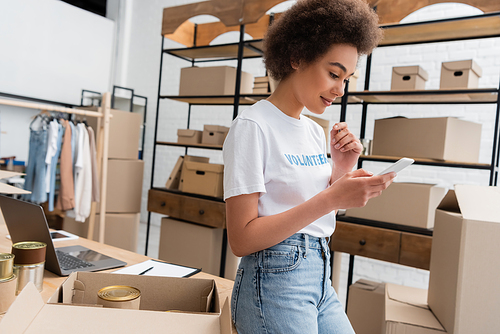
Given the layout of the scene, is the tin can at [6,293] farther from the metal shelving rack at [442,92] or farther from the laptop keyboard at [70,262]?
the metal shelving rack at [442,92]

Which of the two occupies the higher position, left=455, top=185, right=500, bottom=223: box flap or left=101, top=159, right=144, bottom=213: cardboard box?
left=455, top=185, right=500, bottom=223: box flap

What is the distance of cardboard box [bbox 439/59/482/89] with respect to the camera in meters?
2.17

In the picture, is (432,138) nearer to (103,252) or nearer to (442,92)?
(442,92)

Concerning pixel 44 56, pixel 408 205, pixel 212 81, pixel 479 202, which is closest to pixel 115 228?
pixel 212 81

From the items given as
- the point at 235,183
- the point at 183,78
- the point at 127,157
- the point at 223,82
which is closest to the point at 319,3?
the point at 235,183

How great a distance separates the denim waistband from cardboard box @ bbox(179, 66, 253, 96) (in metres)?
2.30

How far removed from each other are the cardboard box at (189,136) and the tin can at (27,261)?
97.3 inches

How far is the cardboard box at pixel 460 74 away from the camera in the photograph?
2172mm

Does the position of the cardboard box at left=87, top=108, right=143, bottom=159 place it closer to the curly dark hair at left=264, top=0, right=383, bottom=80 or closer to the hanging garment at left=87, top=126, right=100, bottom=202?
the hanging garment at left=87, top=126, right=100, bottom=202

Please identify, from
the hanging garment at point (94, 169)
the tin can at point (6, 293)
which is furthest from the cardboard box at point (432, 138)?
the hanging garment at point (94, 169)

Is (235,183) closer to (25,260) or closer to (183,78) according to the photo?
(25,260)

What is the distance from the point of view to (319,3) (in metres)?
0.97

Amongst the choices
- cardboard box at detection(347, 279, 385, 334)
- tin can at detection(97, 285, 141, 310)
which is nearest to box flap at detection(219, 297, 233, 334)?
tin can at detection(97, 285, 141, 310)

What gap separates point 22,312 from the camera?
0.48m
